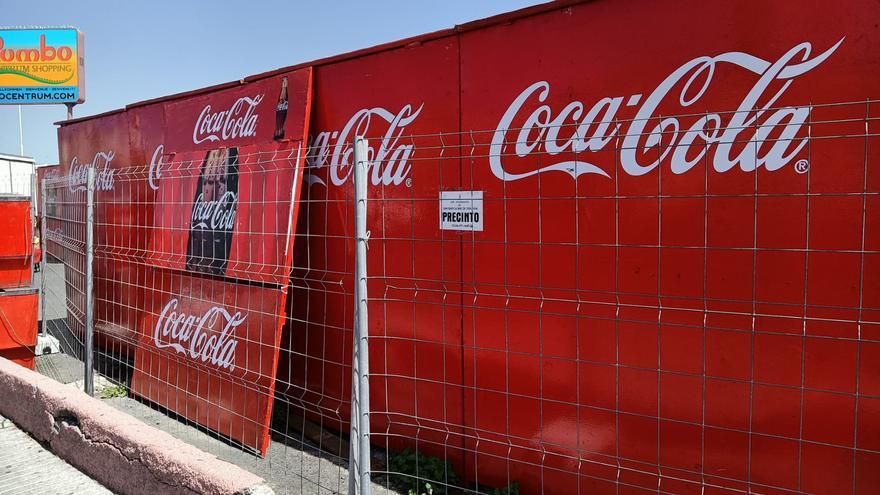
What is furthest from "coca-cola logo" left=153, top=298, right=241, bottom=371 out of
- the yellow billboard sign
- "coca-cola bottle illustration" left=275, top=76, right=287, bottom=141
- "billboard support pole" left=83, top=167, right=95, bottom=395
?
the yellow billboard sign

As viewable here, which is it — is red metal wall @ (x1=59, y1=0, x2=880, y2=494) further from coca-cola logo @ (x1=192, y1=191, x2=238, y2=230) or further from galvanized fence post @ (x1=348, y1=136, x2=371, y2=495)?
coca-cola logo @ (x1=192, y1=191, x2=238, y2=230)

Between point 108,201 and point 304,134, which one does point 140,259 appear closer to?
point 108,201

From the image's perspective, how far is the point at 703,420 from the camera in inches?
116

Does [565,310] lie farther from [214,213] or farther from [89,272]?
[89,272]

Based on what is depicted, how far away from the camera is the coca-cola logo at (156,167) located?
20.4 feet

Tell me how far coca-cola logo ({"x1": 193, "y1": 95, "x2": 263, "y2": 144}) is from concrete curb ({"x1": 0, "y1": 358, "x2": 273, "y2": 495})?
2401mm

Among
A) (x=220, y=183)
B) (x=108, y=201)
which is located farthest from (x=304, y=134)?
(x=108, y=201)

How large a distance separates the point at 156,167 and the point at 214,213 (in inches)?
60.8

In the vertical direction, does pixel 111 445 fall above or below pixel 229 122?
below

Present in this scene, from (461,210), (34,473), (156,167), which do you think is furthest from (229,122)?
(34,473)

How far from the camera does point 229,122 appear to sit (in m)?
5.34

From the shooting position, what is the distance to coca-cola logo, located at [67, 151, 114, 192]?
7.36m

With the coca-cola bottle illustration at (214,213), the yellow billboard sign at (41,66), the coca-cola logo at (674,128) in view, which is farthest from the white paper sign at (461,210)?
the yellow billboard sign at (41,66)

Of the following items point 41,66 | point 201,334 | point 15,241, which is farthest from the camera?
point 41,66
